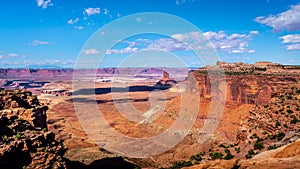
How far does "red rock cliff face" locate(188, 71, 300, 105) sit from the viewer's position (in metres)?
52.2

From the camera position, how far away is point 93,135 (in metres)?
75.3

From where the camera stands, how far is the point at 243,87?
199 feet

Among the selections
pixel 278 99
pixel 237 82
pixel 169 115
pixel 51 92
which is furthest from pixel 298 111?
pixel 51 92

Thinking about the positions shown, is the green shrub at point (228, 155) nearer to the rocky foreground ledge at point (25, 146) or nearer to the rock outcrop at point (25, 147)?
the rocky foreground ledge at point (25, 146)

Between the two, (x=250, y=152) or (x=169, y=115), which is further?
(x=169, y=115)

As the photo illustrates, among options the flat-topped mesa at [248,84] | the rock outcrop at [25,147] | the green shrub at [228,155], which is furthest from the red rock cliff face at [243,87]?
the rock outcrop at [25,147]

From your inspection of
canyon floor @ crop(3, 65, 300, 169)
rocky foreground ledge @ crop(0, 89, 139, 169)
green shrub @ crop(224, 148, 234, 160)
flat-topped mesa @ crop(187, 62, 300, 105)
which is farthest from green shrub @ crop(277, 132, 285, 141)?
rocky foreground ledge @ crop(0, 89, 139, 169)

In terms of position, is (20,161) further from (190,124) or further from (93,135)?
(93,135)

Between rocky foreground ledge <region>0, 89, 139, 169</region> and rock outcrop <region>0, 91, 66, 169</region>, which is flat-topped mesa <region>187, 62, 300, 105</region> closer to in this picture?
rocky foreground ledge <region>0, 89, 139, 169</region>

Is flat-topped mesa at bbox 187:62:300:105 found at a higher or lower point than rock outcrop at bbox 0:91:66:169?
higher

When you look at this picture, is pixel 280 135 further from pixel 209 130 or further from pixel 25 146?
pixel 25 146

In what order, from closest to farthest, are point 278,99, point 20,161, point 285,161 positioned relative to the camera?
point 285,161, point 20,161, point 278,99

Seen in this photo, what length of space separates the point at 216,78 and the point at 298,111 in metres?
35.2

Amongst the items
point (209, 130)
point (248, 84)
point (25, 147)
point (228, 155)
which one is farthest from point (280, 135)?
point (25, 147)
